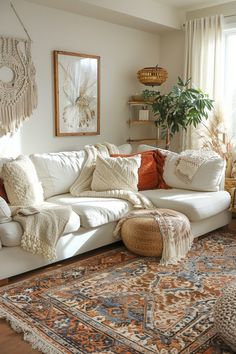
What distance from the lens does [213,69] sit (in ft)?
16.5

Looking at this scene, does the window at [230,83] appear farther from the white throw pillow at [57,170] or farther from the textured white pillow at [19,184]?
the textured white pillow at [19,184]

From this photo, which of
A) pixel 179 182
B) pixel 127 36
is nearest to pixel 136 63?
pixel 127 36

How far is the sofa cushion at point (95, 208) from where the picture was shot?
11.3 feet

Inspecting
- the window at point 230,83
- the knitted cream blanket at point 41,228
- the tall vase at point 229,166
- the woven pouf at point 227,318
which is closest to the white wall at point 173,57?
the window at point 230,83

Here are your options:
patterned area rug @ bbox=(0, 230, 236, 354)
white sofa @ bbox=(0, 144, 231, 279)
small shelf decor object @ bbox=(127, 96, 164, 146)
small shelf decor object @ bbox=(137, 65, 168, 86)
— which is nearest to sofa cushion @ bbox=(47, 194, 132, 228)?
white sofa @ bbox=(0, 144, 231, 279)

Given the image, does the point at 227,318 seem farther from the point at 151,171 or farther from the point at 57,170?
the point at 151,171

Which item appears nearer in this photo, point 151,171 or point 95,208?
point 95,208

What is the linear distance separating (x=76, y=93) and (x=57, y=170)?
111cm

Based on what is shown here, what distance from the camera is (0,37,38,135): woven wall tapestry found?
3896 mm

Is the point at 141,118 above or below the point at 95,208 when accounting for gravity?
above

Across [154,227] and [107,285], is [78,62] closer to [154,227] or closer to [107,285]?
[154,227]

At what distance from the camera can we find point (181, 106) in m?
4.93

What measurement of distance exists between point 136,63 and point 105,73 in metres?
0.61

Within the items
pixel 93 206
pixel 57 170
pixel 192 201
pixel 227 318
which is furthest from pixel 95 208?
pixel 227 318
